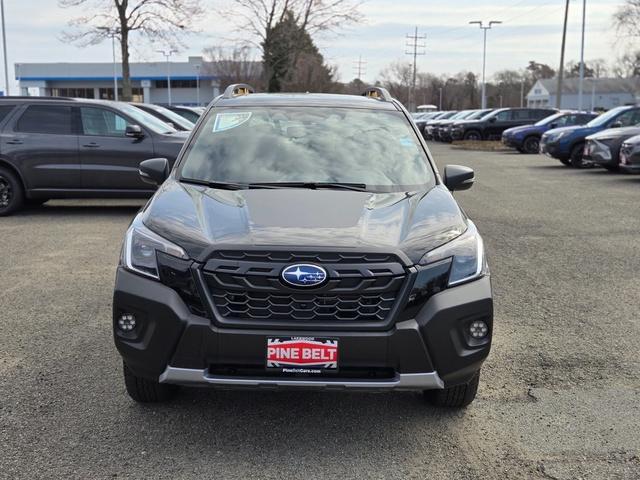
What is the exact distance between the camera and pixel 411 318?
327 cm

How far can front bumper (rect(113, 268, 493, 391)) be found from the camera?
3.21 metres

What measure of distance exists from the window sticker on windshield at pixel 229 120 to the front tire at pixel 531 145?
78.9 ft

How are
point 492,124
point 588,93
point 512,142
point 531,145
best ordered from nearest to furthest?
point 531,145 < point 512,142 < point 492,124 < point 588,93

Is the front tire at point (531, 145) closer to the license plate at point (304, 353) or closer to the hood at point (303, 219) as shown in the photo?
the hood at point (303, 219)

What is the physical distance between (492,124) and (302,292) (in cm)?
3165

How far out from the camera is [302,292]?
10.6ft

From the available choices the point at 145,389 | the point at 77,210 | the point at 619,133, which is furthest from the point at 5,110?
the point at 619,133

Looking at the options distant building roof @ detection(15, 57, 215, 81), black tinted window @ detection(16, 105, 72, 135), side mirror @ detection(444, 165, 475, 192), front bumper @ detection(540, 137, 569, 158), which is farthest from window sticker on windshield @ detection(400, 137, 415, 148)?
distant building roof @ detection(15, 57, 215, 81)

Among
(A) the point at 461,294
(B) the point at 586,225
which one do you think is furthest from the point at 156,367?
(B) the point at 586,225

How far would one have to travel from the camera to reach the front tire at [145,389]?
3760 millimetres

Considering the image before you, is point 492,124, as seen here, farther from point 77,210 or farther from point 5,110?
point 5,110

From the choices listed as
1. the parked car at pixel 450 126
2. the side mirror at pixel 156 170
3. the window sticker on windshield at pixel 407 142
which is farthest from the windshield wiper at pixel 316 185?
the parked car at pixel 450 126

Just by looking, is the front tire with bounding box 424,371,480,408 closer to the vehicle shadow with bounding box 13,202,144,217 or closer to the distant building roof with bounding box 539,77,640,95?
the vehicle shadow with bounding box 13,202,144,217

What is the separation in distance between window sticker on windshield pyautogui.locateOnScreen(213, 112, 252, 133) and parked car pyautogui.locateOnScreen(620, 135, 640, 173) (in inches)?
485
